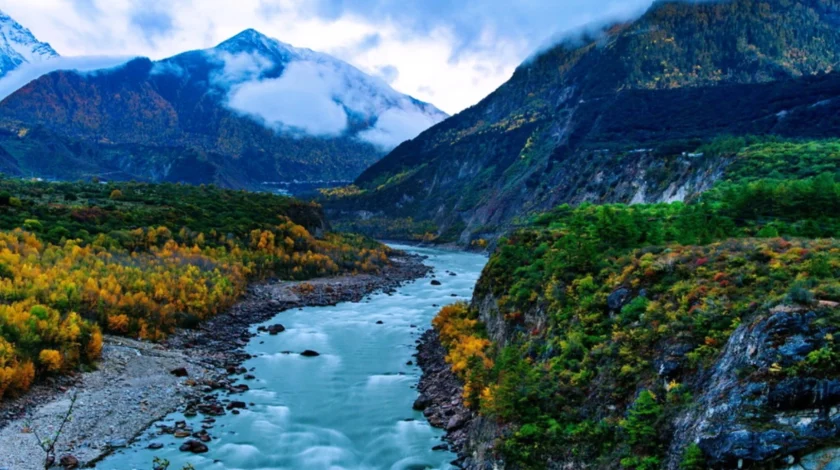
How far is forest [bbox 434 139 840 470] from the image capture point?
1639 centimetres

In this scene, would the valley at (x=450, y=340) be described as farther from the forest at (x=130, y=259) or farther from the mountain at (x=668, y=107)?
the mountain at (x=668, y=107)

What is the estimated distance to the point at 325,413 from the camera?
102 feet

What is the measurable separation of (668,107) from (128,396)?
137224 millimetres

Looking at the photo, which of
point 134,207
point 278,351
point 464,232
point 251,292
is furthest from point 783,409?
point 464,232

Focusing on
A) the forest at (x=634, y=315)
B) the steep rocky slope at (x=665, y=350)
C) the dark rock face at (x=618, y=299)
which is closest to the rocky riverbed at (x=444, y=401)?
the steep rocky slope at (x=665, y=350)

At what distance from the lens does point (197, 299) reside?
167 ft

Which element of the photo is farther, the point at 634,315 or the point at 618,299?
the point at 618,299

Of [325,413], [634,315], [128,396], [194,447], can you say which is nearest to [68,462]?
[194,447]

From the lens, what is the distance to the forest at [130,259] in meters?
33.2

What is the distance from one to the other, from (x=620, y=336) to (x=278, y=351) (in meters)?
29.9

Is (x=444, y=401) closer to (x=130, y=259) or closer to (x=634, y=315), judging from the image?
(x=634, y=315)

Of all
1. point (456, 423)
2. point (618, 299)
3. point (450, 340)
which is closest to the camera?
point (618, 299)

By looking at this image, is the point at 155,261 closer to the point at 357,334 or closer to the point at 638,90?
the point at 357,334

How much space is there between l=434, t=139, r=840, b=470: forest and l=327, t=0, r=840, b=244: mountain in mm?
43527
